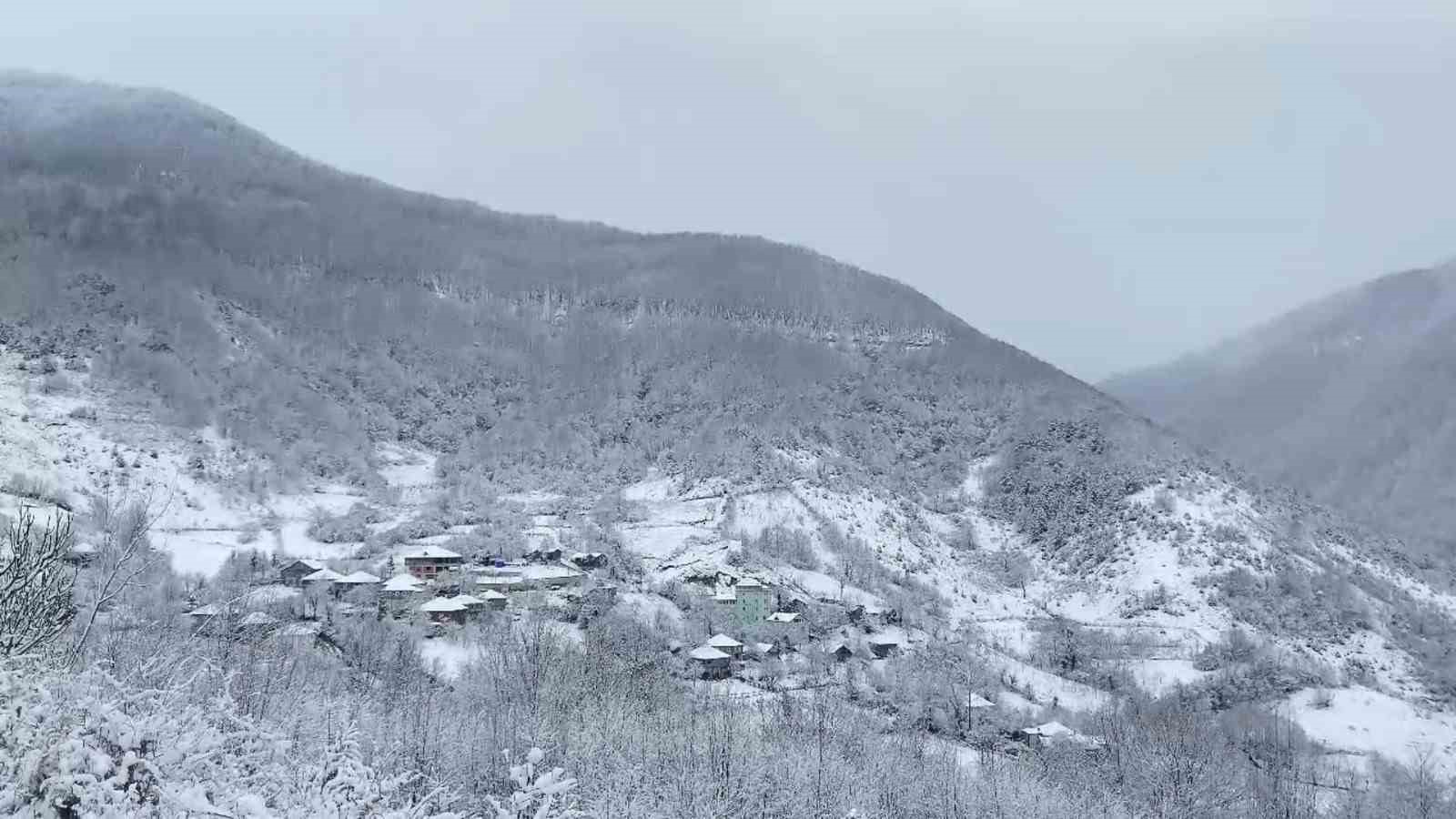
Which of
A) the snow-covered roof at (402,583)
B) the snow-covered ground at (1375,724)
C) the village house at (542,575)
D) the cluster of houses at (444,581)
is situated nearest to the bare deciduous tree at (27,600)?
the cluster of houses at (444,581)

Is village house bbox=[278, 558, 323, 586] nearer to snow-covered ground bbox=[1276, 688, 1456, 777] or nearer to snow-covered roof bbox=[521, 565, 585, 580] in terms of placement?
snow-covered roof bbox=[521, 565, 585, 580]

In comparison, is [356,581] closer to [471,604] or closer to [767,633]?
[471,604]

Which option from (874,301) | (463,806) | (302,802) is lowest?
(463,806)

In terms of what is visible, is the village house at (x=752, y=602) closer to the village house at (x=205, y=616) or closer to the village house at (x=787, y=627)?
the village house at (x=787, y=627)

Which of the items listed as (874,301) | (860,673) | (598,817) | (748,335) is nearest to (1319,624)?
(860,673)

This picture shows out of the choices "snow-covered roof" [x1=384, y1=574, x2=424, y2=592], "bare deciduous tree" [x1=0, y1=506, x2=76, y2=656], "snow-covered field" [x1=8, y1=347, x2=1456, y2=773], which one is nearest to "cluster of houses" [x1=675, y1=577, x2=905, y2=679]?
"snow-covered field" [x1=8, y1=347, x2=1456, y2=773]

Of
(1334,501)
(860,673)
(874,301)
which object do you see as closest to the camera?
(860,673)

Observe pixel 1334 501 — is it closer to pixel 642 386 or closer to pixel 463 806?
pixel 642 386
